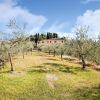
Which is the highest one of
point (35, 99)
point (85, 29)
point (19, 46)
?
point (85, 29)

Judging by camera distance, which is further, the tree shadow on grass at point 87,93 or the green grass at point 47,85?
the green grass at point 47,85

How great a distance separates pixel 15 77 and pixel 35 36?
143886mm

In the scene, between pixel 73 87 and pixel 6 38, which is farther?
pixel 6 38

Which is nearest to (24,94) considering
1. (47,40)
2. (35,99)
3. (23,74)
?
(35,99)

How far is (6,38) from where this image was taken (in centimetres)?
5906

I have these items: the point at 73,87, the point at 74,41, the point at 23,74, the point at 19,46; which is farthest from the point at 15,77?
the point at 74,41

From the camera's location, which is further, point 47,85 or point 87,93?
point 47,85

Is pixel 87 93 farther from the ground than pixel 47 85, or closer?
closer

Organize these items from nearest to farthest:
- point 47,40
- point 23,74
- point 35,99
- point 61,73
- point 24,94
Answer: point 35,99, point 24,94, point 23,74, point 61,73, point 47,40

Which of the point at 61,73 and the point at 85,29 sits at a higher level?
the point at 85,29

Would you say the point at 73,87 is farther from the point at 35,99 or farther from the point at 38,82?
the point at 35,99

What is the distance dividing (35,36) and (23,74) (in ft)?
462

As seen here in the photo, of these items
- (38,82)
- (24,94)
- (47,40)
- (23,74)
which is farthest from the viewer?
(47,40)

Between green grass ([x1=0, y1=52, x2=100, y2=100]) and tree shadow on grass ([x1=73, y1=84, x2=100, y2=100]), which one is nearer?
tree shadow on grass ([x1=73, y1=84, x2=100, y2=100])
